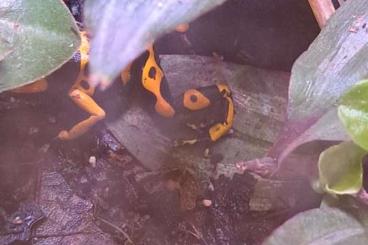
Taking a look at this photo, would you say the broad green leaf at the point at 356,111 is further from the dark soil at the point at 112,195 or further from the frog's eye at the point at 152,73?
the frog's eye at the point at 152,73

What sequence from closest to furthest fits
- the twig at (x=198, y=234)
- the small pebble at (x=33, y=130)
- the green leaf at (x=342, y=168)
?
the green leaf at (x=342, y=168) → the twig at (x=198, y=234) → the small pebble at (x=33, y=130)

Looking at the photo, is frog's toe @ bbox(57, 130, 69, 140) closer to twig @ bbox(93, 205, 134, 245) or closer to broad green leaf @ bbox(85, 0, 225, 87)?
twig @ bbox(93, 205, 134, 245)

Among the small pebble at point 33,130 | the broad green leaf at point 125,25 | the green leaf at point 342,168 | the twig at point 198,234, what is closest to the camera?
the broad green leaf at point 125,25

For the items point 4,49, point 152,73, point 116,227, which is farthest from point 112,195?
point 4,49

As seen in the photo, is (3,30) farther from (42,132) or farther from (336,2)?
(336,2)

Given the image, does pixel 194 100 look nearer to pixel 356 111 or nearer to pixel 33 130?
pixel 33 130

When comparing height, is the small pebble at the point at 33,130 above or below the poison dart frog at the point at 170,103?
above

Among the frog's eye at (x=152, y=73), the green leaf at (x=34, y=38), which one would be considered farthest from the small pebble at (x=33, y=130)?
the green leaf at (x=34, y=38)

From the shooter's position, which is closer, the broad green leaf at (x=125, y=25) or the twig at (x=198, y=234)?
the broad green leaf at (x=125, y=25)
